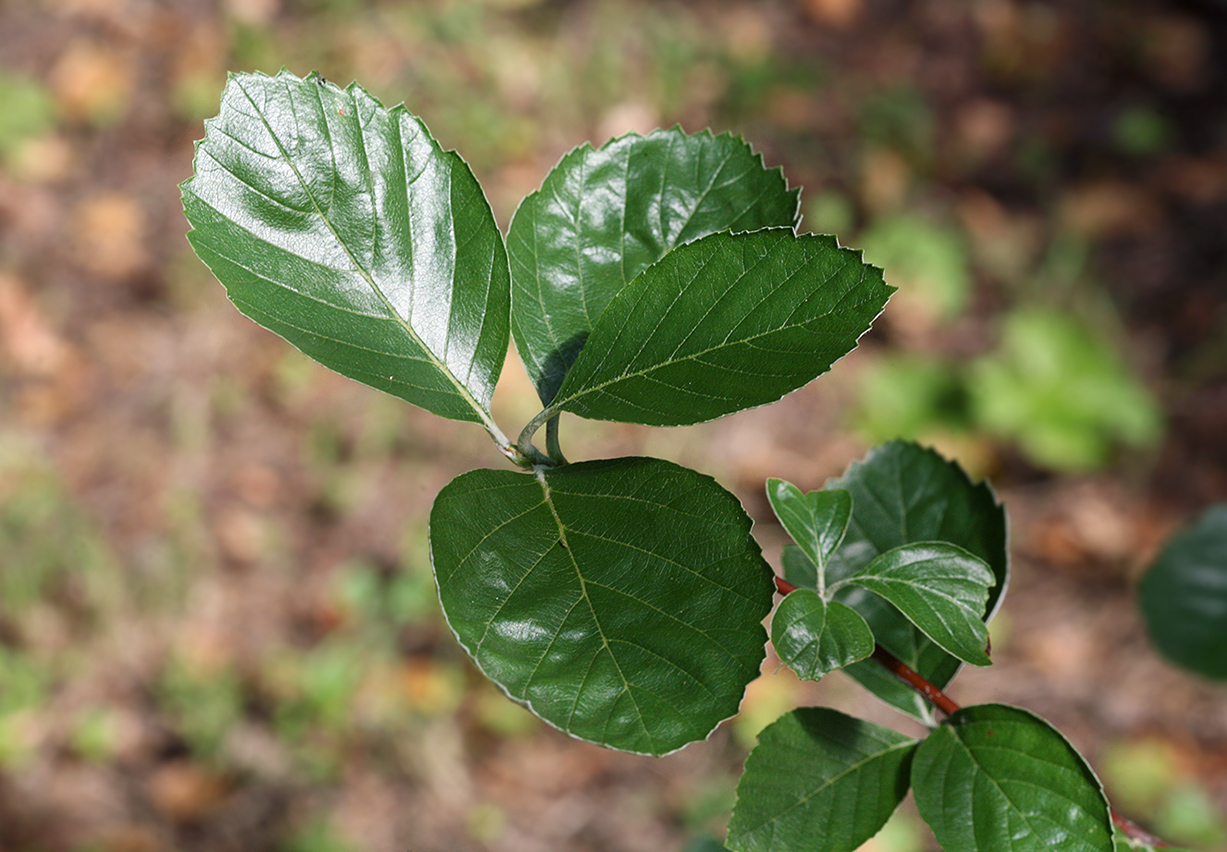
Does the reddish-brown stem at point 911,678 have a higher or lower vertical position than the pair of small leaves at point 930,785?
higher

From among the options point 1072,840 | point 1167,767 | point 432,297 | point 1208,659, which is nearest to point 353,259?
point 432,297

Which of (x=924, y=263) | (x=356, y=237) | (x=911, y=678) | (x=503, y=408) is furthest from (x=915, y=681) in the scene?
(x=924, y=263)

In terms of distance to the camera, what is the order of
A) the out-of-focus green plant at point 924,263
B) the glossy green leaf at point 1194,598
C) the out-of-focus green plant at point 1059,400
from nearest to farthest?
the glossy green leaf at point 1194,598 → the out-of-focus green plant at point 1059,400 → the out-of-focus green plant at point 924,263

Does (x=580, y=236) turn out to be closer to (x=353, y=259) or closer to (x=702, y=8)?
(x=353, y=259)

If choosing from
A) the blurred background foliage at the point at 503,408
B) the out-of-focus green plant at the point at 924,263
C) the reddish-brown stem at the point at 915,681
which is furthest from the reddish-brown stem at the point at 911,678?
the out-of-focus green plant at the point at 924,263

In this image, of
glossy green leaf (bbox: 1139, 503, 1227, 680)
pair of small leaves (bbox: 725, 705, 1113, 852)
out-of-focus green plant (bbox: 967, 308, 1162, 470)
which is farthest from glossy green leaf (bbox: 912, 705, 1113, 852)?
out-of-focus green plant (bbox: 967, 308, 1162, 470)

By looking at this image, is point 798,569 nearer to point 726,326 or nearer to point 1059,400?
point 726,326

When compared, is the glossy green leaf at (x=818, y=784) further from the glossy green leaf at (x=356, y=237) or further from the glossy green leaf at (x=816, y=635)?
the glossy green leaf at (x=356, y=237)

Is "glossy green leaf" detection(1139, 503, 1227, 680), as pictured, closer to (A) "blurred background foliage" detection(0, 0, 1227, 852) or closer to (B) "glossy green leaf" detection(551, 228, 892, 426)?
(B) "glossy green leaf" detection(551, 228, 892, 426)
